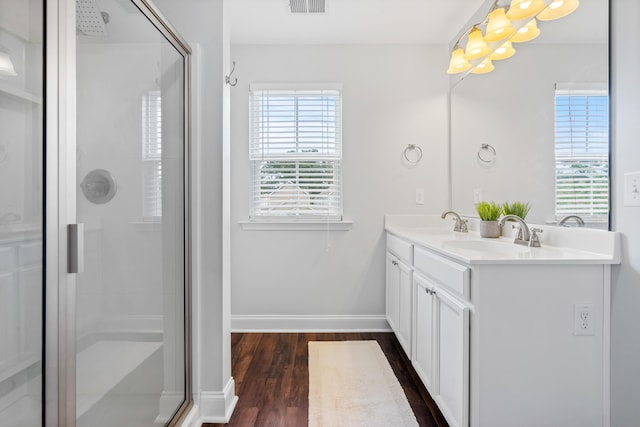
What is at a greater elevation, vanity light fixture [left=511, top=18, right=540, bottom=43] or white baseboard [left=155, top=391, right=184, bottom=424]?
vanity light fixture [left=511, top=18, right=540, bottom=43]

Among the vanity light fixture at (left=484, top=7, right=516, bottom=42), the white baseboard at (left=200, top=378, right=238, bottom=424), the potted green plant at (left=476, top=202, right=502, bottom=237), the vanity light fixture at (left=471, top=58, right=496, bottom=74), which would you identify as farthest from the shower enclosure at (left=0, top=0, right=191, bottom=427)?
the vanity light fixture at (left=471, top=58, right=496, bottom=74)

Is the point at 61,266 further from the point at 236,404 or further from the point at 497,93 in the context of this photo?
the point at 497,93

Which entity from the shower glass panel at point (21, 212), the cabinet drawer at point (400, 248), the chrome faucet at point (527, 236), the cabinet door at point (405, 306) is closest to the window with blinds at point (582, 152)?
the chrome faucet at point (527, 236)

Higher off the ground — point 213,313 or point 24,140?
point 24,140

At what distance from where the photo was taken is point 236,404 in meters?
1.96

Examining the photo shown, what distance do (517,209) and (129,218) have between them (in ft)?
6.67

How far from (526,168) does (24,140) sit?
7.30ft

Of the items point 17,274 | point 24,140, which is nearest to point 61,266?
point 17,274

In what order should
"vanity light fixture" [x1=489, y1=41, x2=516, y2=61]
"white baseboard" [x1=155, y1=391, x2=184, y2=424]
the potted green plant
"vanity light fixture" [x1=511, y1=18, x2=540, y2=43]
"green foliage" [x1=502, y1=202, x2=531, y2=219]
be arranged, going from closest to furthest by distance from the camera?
"white baseboard" [x1=155, y1=391, x2=184, y2=424] → "vanity light fixture" [x1=511, y1=18, x2=540, y2=43] → "green foliage" [x1=502, y1=202, x2=531, y2=219] → "vanity light fixture" [x1=489, y1=41, x2=516, y2=61] → the potted green plant

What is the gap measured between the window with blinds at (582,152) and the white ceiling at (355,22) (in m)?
0.99

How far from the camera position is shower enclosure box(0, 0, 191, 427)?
0.83m

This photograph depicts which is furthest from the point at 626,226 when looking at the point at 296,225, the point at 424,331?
the point at 296,225

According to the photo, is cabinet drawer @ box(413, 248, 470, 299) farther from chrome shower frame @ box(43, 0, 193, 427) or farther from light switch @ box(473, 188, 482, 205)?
chrome shower frame @ box(43, 0, 193, 427)

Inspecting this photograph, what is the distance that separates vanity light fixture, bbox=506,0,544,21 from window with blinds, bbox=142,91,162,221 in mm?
1841
